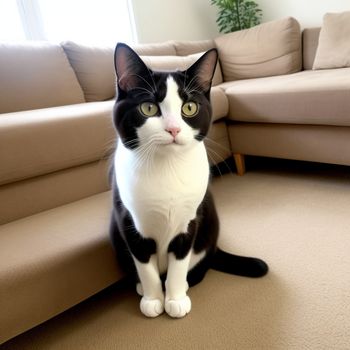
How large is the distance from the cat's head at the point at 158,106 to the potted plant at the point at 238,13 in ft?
7.74

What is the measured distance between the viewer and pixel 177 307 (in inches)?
34.9

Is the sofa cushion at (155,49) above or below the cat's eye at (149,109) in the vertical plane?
below

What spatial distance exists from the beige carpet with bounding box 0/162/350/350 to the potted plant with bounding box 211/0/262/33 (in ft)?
6.78

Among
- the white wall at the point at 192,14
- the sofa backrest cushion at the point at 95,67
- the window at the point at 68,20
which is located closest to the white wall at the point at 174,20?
the white wall at the point at 192,14

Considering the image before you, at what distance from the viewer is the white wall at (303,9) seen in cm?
249

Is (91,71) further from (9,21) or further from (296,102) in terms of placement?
(296,102)

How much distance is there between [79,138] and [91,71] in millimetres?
828

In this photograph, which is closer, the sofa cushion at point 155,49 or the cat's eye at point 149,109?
the cat's eye at point 149,109

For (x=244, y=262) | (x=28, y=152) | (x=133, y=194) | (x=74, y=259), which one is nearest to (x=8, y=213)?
(x=28, y=152)

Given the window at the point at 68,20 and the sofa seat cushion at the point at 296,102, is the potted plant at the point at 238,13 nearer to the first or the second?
the window at the point at 68,20

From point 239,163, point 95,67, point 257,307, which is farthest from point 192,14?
point 257,307

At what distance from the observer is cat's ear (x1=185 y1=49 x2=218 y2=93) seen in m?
0.77

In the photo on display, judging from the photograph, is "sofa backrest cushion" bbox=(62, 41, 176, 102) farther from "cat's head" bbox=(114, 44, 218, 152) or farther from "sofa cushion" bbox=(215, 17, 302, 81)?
"cat's head" bbox=(114, 44, 218, 152)

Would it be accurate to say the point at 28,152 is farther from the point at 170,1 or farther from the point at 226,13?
the point at 226,13
